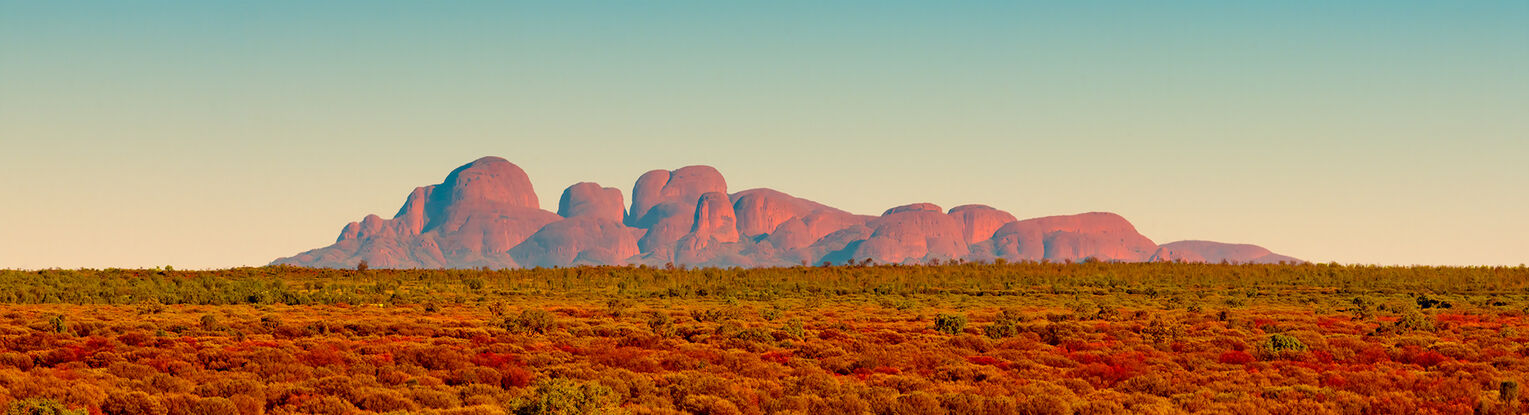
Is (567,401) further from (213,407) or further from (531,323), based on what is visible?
(531,323)

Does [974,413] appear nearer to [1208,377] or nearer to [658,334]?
[1208,377]

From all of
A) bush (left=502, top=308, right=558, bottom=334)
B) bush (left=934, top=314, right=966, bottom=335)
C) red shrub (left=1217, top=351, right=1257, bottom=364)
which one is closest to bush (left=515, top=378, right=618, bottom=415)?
red shrub (left=1217, top=351, right=1257, bottom=364)

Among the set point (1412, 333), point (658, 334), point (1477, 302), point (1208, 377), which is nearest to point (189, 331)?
point (658, 334)

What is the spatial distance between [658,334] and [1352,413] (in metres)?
20.8

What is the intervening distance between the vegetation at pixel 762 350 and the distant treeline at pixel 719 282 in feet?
1.75

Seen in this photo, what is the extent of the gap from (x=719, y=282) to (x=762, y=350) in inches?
1626

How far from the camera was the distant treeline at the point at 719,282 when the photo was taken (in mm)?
62094

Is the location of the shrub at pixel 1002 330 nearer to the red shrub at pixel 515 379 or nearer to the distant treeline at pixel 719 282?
the red shrub at pixel 515 379

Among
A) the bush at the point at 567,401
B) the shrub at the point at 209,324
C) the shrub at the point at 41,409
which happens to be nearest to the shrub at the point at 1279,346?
the bush at the point at 567,401

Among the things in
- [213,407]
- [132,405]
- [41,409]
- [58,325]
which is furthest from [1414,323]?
[58,325]

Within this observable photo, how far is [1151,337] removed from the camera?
3672 cm

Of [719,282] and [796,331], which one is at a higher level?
[719,282]

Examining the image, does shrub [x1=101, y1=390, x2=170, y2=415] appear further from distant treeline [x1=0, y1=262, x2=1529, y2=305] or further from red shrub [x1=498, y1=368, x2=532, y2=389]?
distant treeline [x1=0, y1=262, x2=1529, y2=305]

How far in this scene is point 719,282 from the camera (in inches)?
2936
